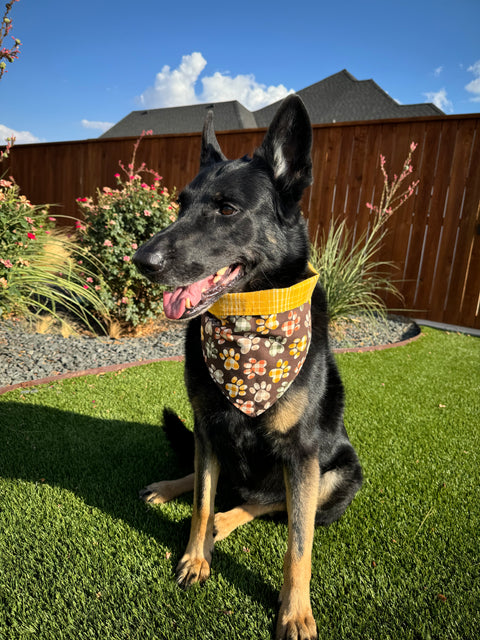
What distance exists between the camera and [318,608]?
1568 millimetres

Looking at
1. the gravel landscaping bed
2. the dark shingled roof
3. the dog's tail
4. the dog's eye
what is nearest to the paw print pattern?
the dog's eye

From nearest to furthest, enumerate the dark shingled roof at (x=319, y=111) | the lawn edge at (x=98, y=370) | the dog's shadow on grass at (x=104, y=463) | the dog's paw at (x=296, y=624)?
the dog's paw at (x=296, y=624)
the dog's shadow on grass at (x=104, y=463)
the lawn edge at (x=98, y=370)
the dark shingled roof at (x=319, y=111)

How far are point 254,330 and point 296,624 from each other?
109 centimetres

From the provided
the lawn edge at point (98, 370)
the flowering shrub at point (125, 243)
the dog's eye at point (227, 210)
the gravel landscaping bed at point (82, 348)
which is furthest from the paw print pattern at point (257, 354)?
the flowering shrub at point (125, 243)

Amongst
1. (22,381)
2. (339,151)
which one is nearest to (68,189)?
(339,151)

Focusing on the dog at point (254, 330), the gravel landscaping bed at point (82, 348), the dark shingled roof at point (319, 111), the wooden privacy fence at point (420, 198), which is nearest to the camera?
the dog at point (254, 330)

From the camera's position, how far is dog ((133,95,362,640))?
5.27 feet

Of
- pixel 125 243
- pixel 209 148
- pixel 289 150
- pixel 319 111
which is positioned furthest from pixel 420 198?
pixel 319 111

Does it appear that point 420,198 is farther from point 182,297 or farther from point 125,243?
point 182,297

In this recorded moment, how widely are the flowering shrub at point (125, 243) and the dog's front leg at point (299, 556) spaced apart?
3590mm

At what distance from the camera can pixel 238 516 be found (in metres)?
1.98

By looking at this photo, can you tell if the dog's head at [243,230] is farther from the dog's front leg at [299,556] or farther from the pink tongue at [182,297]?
the dog's front leg at [299,556]

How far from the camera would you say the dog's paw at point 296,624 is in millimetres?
1447

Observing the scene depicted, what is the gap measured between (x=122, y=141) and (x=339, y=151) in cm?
531
